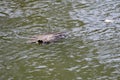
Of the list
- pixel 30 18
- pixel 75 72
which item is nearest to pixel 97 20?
pixel 30 18

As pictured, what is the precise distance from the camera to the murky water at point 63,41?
614cm

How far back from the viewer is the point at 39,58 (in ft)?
21.7

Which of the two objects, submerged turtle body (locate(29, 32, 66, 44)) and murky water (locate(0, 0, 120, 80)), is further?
submerged turtle body (locate(29, 32, 66, 44))

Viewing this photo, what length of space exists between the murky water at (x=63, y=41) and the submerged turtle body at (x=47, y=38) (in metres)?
0.15

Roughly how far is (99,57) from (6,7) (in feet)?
12.2

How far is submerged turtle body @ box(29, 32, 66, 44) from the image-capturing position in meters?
7.20

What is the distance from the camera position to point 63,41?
23.6ft

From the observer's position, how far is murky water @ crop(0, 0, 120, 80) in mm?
6141

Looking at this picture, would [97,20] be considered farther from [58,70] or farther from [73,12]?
[58,70]

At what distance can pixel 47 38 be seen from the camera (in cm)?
725

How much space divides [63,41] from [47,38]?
33 cm

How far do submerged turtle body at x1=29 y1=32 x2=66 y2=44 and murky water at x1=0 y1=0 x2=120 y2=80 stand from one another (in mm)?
150

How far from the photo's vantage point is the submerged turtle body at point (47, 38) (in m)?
7.20

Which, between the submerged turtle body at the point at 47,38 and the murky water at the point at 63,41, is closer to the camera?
the murky water at the point at 63,41
